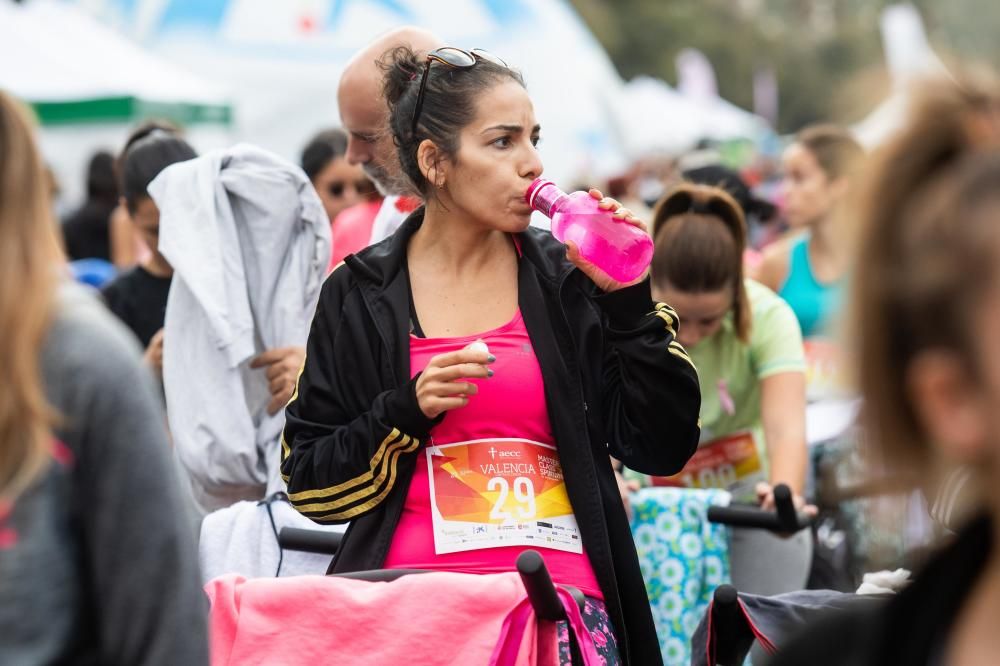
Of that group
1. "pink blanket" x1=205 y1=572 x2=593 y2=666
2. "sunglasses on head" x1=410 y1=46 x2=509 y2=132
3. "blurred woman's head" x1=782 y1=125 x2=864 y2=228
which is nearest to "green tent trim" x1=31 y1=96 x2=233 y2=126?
"blurred woman's head" x1=782 y1=125 x2=864 y2=228

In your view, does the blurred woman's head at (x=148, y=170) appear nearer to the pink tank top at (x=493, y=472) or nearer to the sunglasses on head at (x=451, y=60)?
the sunglasses on head at (x=451, y=60)

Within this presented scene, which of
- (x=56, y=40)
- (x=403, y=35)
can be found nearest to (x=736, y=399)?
(x=403, y=35)

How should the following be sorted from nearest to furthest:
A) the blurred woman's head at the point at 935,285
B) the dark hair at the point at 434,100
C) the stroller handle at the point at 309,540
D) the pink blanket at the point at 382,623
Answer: the blurred woman's head at the point at 935,285 → the pink blanket at the point at 382,623 → the dark hair at the point at 434,100 → the stroller handle at the point at 309,540

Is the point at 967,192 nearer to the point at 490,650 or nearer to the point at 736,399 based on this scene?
the point at 490,650

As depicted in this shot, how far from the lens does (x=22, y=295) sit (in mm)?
2047

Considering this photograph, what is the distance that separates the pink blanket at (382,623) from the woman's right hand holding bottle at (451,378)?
1.20 ft

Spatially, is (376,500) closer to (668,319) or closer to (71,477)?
(668,319)

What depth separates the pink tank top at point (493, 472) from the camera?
3.17 meters

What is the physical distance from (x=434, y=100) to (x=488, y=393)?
75 centimetres

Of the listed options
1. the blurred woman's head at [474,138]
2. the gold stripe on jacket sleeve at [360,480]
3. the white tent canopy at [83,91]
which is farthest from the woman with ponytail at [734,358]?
the white tent canopy at [83,91]

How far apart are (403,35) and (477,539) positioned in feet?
6.97

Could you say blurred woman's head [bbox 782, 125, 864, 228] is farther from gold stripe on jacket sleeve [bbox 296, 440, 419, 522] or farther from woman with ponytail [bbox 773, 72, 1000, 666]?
woman with ponytail [bbox 773, 72, 1000, 666]

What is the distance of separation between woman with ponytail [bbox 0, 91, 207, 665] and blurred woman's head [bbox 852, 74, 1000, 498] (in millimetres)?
983

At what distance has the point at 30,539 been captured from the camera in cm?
204
